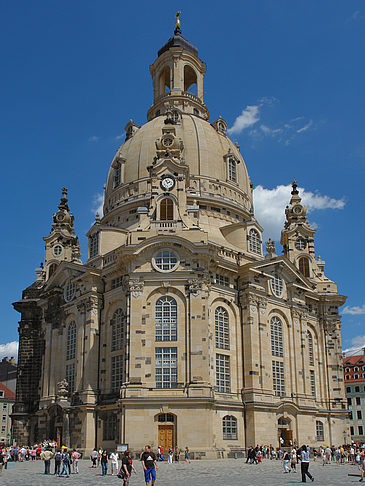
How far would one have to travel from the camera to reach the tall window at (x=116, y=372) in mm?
52375

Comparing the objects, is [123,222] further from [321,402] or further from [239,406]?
[321,402]

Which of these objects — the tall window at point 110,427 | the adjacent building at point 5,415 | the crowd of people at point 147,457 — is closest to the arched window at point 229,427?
the crowd of people at point 147,457

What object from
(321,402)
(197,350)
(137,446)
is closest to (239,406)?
(197,350)

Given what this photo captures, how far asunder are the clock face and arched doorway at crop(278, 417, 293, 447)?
26.3 m

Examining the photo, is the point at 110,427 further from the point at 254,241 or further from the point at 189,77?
the point at 189,77

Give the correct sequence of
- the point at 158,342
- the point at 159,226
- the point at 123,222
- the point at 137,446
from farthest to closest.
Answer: the point at 123,222 < the point at 159,226 < the point at 158,342 < the point at 137,446

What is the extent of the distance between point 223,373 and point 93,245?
69.8 ft

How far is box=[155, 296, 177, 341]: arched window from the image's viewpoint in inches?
1966

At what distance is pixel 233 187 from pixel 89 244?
1998 centimetres

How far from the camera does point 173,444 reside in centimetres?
4625

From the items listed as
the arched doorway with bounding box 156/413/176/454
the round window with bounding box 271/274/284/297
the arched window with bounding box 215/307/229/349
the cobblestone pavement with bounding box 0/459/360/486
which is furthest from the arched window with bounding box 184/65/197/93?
the cobblestone pavement with bounding box 0/459/360/486

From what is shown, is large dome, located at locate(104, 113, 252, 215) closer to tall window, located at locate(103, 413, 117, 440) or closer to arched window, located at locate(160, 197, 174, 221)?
arched window, located at locate(160, 197, 174, 221)

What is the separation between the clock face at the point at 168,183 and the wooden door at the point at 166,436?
78.2 ft

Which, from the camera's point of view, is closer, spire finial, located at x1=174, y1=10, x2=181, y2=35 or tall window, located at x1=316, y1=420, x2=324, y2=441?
tall window, located at x1=316, y1=420, x2=324, y2=441
